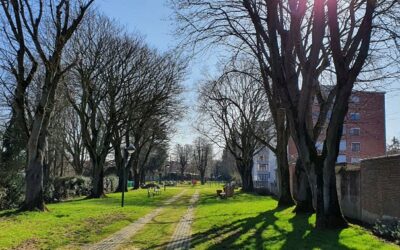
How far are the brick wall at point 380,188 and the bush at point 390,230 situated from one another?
666 millimetres

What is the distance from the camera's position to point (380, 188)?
16859 millimetres

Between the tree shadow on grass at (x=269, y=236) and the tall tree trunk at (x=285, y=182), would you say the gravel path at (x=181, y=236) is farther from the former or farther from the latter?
the tall tree trunk at (x=285, y=182)

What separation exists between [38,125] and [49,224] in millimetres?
5652

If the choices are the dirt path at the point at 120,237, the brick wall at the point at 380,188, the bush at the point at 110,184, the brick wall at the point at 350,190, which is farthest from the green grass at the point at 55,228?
the bush at the point at 110,184

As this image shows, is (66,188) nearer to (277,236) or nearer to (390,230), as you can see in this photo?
(277,236)

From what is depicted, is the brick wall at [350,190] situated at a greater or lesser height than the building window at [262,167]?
lesser

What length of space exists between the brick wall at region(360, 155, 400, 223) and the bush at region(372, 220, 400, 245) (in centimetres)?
67

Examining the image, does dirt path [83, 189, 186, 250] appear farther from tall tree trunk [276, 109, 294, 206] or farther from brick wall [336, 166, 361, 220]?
tall tree trunk [276, 109, 294, 206]

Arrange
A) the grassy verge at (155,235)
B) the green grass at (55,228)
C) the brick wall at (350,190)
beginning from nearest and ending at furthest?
the grassy verge at (155,235) → the green grass at (55,228) → the brick wall at (350,190)

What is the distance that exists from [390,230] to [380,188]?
338 centimetres

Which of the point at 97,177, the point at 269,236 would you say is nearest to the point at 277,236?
the point at 269,236

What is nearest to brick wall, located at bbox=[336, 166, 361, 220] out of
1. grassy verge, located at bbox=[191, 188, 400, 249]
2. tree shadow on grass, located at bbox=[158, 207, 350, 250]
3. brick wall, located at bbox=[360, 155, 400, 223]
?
brick wall, located at bbox=[360, 155, 400, 223]

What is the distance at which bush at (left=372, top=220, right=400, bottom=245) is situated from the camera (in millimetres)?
13023

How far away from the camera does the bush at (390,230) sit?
1302 centimetres
